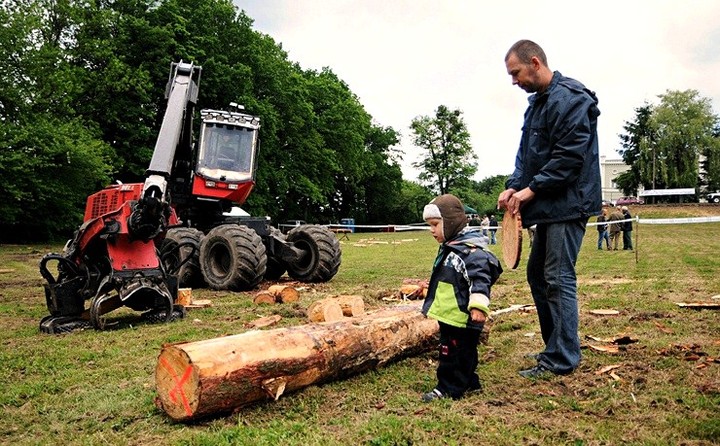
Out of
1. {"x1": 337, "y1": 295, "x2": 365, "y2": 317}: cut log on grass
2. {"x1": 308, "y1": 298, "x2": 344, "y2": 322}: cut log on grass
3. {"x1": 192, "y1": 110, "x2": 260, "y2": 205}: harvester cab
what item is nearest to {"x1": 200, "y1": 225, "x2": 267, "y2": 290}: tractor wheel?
{"x1": 192, "y1": 110, "x2": 260, "y2": 205}: harvester cab

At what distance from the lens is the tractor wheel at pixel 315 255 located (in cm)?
1119

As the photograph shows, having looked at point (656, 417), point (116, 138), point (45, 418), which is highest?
point (116, 138)

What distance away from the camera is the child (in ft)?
12.3

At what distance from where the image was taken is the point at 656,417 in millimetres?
3281

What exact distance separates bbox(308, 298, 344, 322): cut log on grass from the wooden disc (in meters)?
1.94

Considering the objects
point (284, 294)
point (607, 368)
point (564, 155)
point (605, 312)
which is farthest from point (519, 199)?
point (284, 294)

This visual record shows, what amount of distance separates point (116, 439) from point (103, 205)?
14.7 ft

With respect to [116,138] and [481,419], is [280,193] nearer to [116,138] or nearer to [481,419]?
[116,138]

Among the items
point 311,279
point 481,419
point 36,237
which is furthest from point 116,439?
point 36,237

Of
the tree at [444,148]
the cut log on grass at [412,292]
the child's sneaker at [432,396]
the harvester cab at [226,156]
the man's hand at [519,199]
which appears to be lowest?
the child's sneaker at [432,396]

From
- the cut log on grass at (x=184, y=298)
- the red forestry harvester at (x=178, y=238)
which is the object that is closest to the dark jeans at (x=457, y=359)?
the red forestry harvester at (x=178, y=238)

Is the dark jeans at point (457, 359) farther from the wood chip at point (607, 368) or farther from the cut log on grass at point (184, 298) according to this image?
the cut log on grass at point (184, 298)

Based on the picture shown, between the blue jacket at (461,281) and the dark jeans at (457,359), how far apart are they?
8cm

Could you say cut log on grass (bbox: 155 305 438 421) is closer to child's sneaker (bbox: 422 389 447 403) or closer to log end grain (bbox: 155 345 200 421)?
log end grain (bbox: 155 345 200 421)
